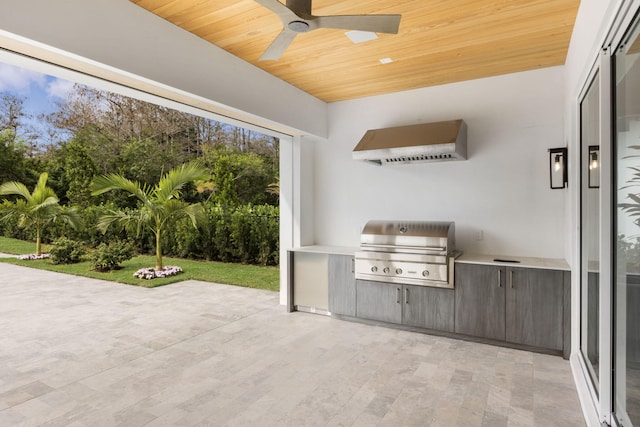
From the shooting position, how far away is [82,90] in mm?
5891

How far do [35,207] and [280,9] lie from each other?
4270 mm

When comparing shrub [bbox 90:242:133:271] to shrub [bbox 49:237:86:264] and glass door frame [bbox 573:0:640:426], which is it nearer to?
shrub [bbox 49:237:86:264]

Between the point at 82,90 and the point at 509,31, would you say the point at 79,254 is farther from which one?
the point at 509,31

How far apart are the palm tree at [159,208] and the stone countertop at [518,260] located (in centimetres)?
463

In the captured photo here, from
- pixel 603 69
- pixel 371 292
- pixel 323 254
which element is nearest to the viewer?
pixel 603 69

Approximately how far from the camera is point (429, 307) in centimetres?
368

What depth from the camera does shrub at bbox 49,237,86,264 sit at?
19.9 feet

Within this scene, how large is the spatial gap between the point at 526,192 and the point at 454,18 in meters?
1.99

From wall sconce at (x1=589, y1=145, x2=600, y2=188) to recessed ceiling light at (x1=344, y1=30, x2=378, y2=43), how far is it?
1778 millimetres

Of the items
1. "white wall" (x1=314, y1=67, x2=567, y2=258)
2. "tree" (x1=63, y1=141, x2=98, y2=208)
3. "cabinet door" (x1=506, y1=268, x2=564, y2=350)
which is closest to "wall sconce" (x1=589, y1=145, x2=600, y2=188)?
"cabinet door" (x1=506, y1=268, x2=564, y2=350)

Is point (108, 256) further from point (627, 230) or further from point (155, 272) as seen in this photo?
point (627, 230)

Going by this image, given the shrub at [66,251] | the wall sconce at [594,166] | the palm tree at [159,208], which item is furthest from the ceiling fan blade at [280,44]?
the shrub at [66,251]

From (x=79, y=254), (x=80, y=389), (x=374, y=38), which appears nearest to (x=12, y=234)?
(x=79, y=254)

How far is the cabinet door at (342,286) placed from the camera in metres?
4.13
